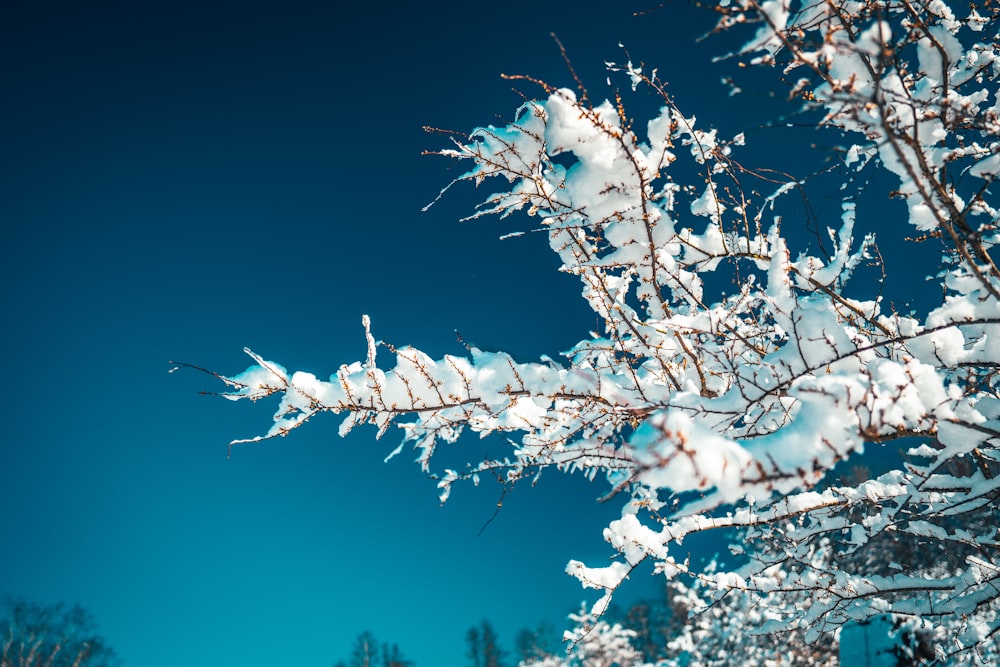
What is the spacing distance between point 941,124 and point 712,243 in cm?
94

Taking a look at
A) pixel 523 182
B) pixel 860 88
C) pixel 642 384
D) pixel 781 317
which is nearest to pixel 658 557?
pixel 642 384

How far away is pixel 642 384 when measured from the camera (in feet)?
7.21

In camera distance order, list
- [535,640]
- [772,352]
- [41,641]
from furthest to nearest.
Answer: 1. [535,640]
2. [41,641]
3. [772,352]

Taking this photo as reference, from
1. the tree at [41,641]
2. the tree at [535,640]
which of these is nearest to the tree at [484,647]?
the tree at [535,640]

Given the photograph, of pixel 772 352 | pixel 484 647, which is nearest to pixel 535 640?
pixel 484 647

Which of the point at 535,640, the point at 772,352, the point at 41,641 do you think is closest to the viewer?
the point at 772,352

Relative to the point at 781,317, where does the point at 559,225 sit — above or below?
above

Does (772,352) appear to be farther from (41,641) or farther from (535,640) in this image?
(535,640)

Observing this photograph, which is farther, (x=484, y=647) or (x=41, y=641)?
(x=484, y=647)

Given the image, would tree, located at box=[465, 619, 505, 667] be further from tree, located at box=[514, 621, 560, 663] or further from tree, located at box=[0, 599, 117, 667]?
tree, located at box=[0, 599, 117, 667]

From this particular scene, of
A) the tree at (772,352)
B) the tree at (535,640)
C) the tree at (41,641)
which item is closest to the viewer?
the tree at (772,352)

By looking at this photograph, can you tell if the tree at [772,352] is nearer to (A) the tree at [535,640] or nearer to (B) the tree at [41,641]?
(B) the tree at [41,641]

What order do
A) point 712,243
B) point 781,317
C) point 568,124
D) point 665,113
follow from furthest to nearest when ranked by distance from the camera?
point 712,243, point 665,113, point 568,124, point 781,317

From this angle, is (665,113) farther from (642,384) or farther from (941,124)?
(642,384)
